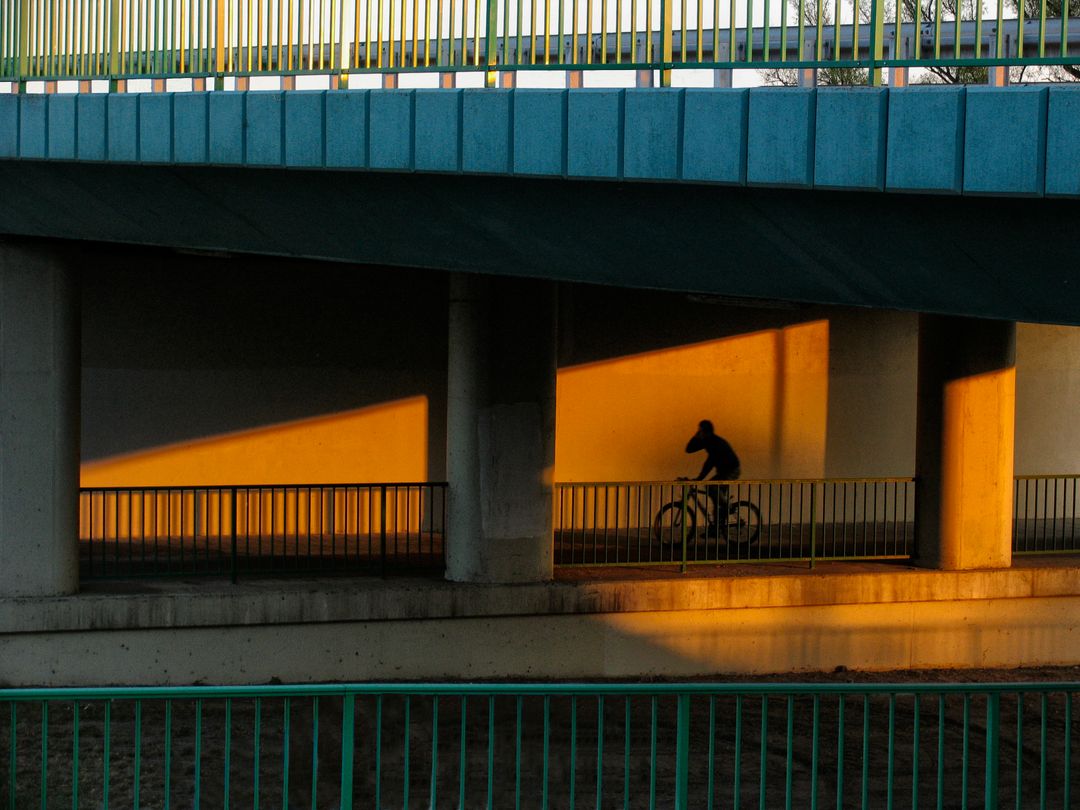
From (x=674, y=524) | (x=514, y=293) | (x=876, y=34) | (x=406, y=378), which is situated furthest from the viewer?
(x=406, y=378)

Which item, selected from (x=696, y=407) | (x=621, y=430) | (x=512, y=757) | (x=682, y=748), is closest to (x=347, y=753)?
(x=682, y=748)

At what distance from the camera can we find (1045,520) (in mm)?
18312

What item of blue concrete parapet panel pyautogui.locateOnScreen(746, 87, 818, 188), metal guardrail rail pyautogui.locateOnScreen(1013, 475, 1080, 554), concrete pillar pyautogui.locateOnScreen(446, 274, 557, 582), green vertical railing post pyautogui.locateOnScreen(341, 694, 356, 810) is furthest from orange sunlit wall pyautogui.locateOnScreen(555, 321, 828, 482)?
green vertical railing post pyautogui.locateOnScreen(341, 694, 356, 810)

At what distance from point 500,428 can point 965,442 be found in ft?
16.7

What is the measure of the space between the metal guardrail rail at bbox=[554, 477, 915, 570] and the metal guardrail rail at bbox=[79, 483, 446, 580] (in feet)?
5.74

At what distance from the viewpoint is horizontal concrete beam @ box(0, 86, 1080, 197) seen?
6852 mm

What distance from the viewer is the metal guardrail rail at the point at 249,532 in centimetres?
1577

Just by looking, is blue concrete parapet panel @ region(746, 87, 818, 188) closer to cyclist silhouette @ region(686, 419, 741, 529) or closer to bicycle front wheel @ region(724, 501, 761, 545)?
bicycle front wheel @ region(724, 501, 761, 545)

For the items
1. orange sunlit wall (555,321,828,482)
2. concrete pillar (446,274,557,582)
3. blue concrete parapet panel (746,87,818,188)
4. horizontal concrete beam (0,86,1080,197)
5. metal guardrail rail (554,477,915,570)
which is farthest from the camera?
orange sunlit wall (555,321,828,482)

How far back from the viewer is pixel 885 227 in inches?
303

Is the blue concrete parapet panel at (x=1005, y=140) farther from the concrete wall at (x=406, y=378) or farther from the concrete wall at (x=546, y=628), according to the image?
the concrete wall at (x=406, y=378)

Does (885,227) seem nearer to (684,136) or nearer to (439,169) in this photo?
(684,136)

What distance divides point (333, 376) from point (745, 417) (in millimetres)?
5817

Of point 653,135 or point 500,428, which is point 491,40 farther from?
point 500,428
